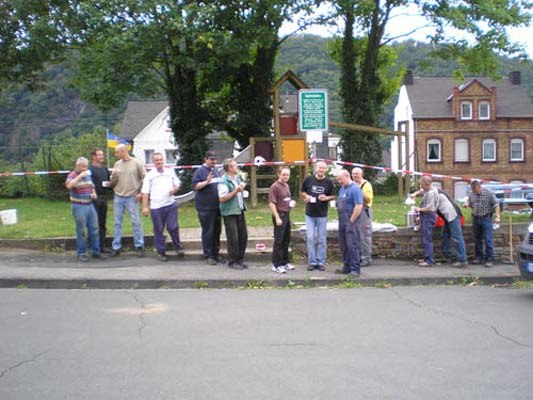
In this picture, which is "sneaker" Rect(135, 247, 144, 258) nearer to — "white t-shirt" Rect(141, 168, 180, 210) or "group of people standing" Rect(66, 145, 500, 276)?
"group of people standing" Rect(66, 145, 500, 276)

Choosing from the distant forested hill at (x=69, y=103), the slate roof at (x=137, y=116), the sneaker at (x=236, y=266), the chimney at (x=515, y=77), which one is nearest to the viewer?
the sneaker at (x=236, y=266)

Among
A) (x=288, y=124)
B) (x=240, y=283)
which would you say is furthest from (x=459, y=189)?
(x=240, y=283)

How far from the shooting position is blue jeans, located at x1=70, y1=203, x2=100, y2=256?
1091 cm

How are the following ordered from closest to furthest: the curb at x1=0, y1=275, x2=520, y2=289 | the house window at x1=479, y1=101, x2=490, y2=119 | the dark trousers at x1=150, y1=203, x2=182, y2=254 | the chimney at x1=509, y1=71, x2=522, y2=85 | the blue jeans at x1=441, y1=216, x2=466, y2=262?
the curb at x1=0, y1=275, x2=520, y2=289 → the dark trousers at x1=150, y1=203, x2=182, y2=254 → the blue jeans at x1=441, y1=216, x2=466, y2=262 → the house window at x1=479, y1=101, x2=490, y2=119 → the chimney at x1=509, y1=71, x2=522, y2=85

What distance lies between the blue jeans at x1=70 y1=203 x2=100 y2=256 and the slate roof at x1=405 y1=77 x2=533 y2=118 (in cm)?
4333

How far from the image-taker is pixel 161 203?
36.7 ft

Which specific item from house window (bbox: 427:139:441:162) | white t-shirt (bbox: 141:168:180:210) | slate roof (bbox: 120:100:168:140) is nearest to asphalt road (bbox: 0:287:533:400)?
white t-shirt (bbox: 141:168:180:210)

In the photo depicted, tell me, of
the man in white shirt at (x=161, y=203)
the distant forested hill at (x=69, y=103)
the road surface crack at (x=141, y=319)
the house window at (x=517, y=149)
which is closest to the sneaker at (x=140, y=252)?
the man in white shirt at (x=161, y=203)

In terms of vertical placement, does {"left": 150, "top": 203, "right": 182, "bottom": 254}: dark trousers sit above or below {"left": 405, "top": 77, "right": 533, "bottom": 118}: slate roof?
below

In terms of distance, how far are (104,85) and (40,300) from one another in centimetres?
1097

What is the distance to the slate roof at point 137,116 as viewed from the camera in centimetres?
6300

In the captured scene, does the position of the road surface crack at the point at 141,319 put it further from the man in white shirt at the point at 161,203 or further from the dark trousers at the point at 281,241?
the dark trousers at the point at 281,241

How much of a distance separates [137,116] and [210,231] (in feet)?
184

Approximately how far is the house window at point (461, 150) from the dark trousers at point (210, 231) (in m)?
43.6
